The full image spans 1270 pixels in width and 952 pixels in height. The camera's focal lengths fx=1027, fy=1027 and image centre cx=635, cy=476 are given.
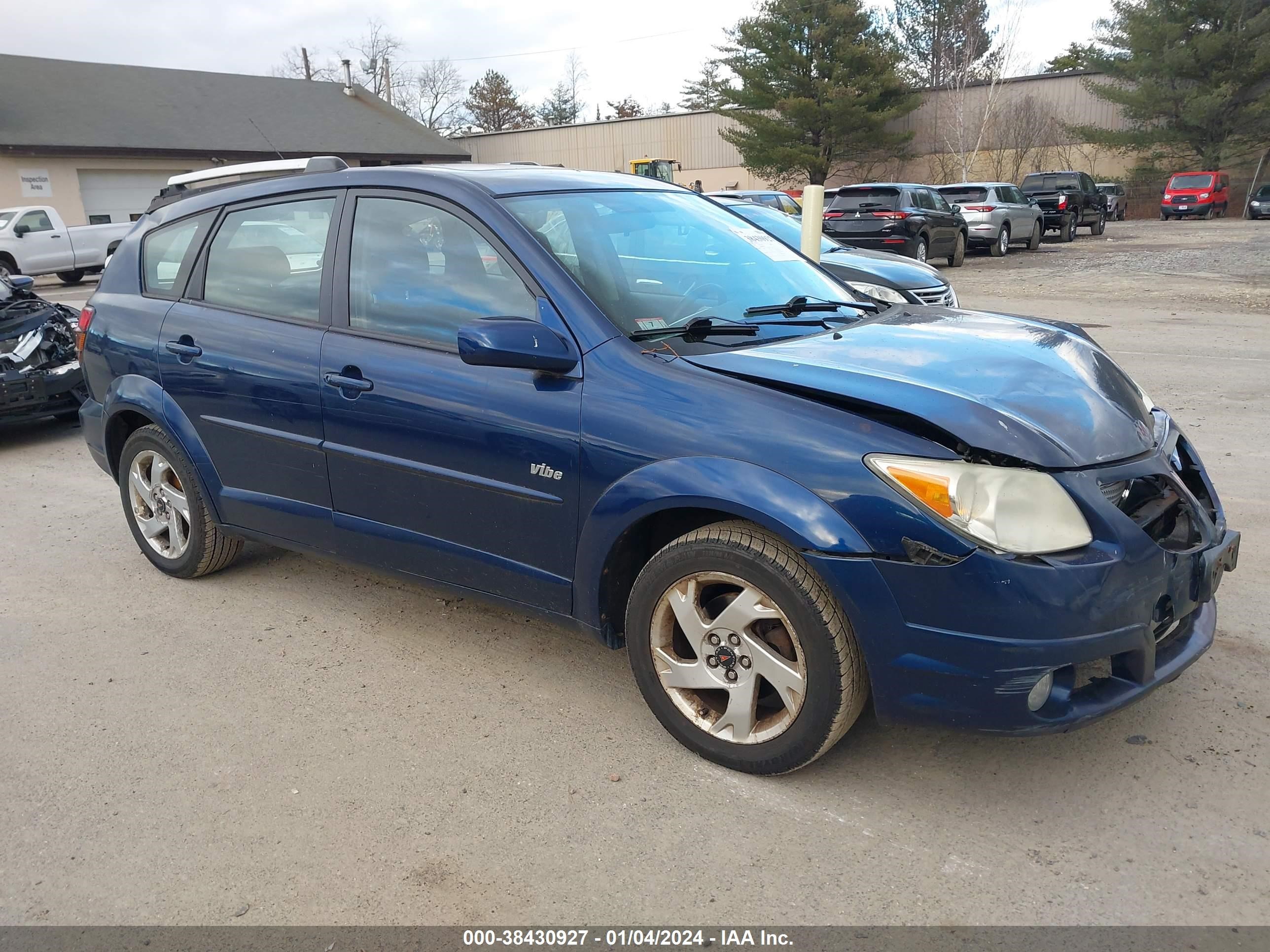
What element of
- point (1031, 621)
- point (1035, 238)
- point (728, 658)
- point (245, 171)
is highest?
point (245, 171)

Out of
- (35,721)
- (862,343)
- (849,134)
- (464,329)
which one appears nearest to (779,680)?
(862,343)

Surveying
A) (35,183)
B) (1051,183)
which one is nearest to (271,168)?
(1051,183)

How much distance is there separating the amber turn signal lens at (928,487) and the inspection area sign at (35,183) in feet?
115

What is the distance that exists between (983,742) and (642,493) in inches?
53.9

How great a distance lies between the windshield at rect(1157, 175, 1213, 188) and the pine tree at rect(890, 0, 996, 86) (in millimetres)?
10235

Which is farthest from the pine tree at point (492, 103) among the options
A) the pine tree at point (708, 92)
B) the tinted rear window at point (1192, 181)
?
the tinted rear window at point (1192, 181)

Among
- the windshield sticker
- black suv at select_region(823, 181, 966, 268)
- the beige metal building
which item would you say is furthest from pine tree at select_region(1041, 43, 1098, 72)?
the windshield sticker

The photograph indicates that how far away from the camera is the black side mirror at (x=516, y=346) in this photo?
126 inches

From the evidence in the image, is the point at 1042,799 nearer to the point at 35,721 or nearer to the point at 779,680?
the point at 779,680

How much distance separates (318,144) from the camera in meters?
37.9

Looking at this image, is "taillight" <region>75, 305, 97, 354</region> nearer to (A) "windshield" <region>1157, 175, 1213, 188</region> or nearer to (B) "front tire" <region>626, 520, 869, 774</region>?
(B) "front tire" <region>626, 520, 869, 774</region>

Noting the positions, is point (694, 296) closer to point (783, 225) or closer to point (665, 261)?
point (665, 261)

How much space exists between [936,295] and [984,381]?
7.30 m

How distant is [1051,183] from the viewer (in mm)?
29891
